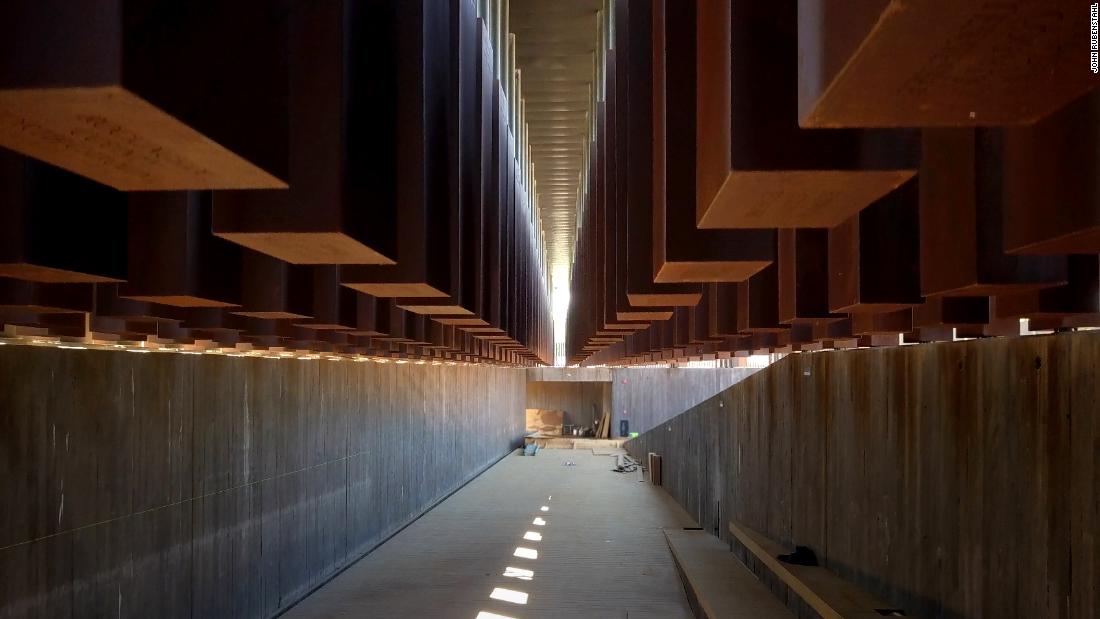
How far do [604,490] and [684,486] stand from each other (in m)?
3.84

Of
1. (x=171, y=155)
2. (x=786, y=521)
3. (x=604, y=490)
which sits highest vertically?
(x=171, y=155)

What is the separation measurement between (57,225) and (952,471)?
439cm

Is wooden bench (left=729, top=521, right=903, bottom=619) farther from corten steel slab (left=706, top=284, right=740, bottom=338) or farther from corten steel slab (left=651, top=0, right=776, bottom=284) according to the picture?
corten steel slab (left=651, top=0, right=776, bottom=284)

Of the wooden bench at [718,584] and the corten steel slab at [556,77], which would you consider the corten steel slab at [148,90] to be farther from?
the corten steel slab at [556,77]

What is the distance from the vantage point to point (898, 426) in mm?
5094

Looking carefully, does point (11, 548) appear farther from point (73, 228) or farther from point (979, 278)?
point (979, 278)

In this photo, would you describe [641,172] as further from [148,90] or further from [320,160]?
[148,90]

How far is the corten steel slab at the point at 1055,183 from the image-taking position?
1.18 meters

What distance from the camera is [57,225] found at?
1974mm

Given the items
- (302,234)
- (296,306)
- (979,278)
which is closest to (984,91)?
(979,278)

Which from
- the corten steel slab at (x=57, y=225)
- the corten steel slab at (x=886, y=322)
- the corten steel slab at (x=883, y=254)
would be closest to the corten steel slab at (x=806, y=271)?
the corten steel slab at (x=886, y=322)

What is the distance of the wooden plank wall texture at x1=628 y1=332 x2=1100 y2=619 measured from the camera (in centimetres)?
319

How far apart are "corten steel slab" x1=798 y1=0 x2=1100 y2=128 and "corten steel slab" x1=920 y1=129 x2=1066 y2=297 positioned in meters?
0.45

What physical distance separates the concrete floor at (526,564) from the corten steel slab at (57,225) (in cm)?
797
